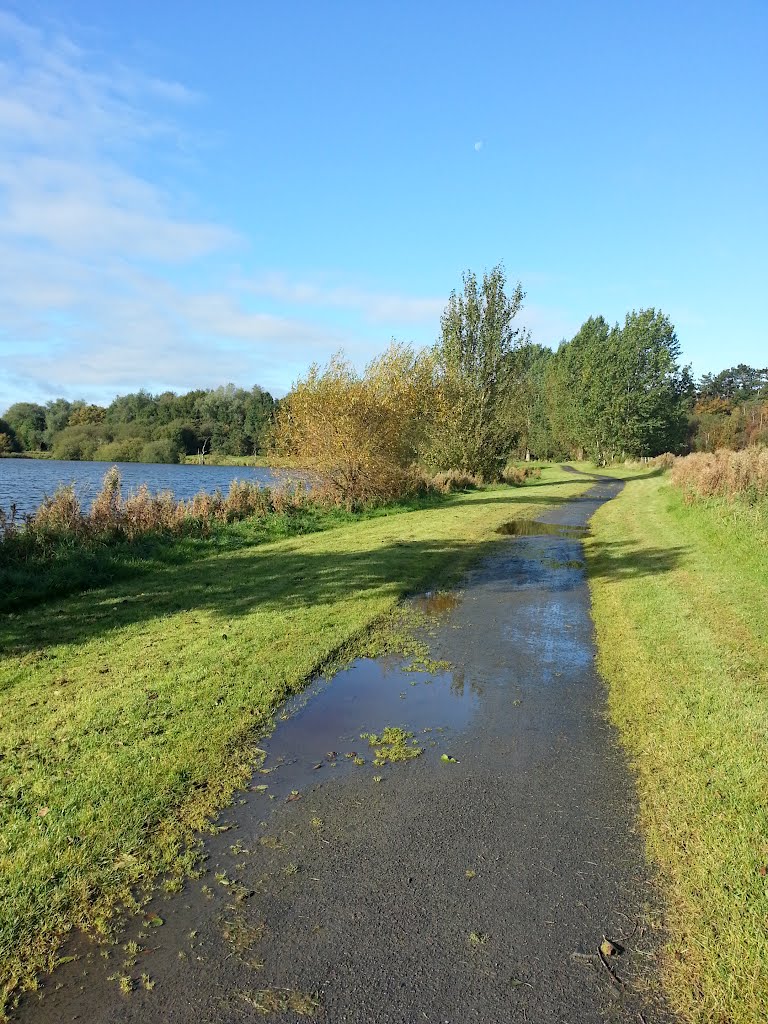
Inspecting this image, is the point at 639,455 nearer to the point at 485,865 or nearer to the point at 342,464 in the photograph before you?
the point at 342,464

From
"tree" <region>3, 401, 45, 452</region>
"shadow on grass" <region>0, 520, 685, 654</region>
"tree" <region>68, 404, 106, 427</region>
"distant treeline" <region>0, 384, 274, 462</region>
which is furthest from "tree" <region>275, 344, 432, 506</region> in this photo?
"tree" <region>68, 404, 106, 427</region>

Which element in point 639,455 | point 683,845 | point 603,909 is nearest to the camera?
point 603,909

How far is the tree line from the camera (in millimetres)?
22875

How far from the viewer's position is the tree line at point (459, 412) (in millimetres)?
22875

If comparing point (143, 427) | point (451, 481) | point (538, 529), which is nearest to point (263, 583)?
point (538, 529)

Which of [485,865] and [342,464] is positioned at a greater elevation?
[342,464]

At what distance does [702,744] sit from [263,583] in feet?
23.9

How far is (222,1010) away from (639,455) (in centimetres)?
6444

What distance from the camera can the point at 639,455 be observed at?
61.2m

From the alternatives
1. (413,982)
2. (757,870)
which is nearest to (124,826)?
(413,982)

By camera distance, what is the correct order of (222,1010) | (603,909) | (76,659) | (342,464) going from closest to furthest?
(222,1010) < (603,909) < (76,659) < (342,464)

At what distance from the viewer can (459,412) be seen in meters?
34.3

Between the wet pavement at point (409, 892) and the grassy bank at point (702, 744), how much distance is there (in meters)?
0.19

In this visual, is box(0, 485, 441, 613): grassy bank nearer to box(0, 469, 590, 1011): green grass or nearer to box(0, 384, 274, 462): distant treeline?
box(0, 469, 590, 1011): green grass
